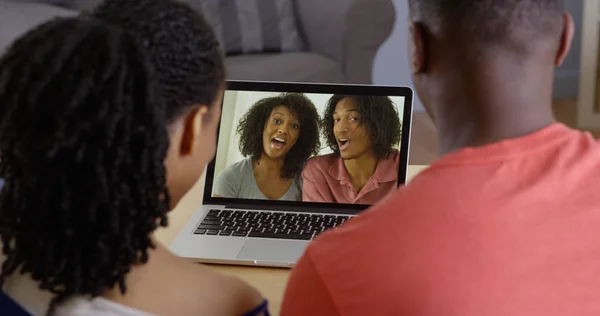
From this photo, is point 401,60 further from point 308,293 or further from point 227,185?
point 308,293

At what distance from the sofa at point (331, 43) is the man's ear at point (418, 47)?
6.23ft

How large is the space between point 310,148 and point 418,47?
1.62ft

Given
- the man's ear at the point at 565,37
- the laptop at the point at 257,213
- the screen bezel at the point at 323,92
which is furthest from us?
the screen bezel at the point at 323,92

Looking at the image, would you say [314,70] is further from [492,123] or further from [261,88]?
[492,123]

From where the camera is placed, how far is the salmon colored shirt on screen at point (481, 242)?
1.74 feet

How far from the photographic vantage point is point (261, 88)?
1193 mm

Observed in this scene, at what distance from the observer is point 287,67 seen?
8.57ft

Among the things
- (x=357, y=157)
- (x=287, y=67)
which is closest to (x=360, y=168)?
(x=357, y=157)

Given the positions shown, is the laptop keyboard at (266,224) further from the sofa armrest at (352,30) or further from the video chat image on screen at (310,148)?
the sofa armrest at (352,30)

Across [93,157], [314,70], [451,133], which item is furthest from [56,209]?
[314,70]

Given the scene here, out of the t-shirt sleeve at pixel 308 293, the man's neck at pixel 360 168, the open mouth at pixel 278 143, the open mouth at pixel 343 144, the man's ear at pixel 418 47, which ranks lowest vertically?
the man's neck at pixel 360 168

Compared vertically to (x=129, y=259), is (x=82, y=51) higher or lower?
higher

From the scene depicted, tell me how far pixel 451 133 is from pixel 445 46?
0.08 metres

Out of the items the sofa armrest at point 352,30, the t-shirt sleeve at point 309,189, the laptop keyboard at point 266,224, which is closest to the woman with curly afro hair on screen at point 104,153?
the laptop keyboard at point 266,224
